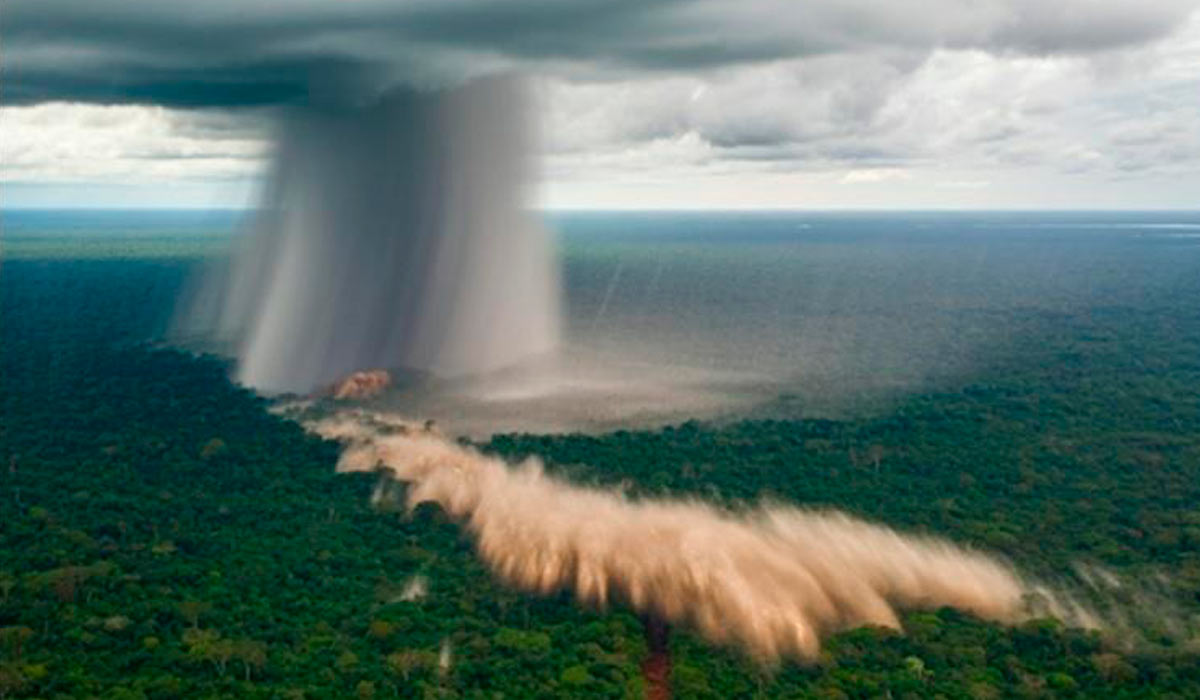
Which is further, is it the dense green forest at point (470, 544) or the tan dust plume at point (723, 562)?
the tan dust plume at point (723, 562)

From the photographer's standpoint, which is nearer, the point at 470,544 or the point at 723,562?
the point at 723,562

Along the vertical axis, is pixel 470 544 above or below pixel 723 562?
below

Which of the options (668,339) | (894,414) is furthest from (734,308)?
(894,414)

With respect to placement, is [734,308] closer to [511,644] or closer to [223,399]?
[223,399]

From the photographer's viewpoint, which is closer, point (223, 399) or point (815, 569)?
point (815, 569)
